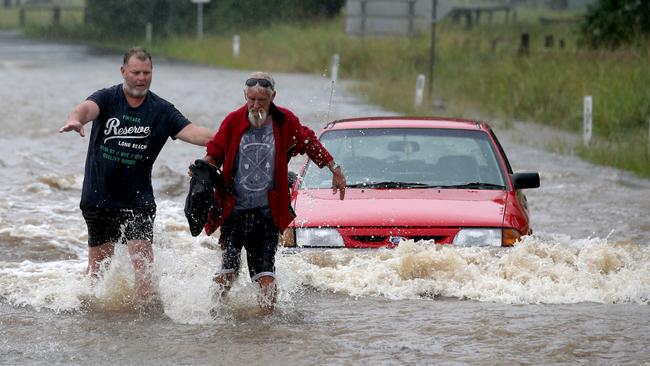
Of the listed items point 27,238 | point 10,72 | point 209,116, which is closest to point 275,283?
point 27,238

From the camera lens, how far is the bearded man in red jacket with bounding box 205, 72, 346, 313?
862 centimetres

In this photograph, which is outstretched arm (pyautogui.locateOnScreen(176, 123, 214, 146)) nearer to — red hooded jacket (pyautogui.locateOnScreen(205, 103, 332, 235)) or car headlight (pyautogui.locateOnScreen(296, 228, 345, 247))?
red hooded jacket (pyautogui.locateOnScreen(205, 103, 332, 235))

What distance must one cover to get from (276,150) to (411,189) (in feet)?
8.97

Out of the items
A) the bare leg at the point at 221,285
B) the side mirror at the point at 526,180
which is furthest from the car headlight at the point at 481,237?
the bare leg at the point at 221,285

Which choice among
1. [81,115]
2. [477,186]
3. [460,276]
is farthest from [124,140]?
[477,186]

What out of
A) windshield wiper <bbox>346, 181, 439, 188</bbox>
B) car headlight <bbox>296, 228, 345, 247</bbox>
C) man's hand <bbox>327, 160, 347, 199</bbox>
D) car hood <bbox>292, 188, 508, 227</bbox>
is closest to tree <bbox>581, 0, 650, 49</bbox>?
windshield wiper <bbox>346, 181, 439, 188</bbox>

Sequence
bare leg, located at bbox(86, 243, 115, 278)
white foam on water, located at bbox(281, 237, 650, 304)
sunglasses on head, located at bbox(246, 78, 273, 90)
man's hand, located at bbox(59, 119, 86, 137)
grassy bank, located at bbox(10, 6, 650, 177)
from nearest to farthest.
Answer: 1. man's hand, located at bbox(59, 119, 86, 137)
2. sunglasses on head, located at bbox(246, 78, 273, 90)
3. bare leg, located at bbox(86, 243, 115, 278)
4. white foam on water, located at bbox(281, 237, 650, 304)
5. grassy bank, located at bbox(10, 6, 650, 177)

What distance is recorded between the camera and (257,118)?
8586mm

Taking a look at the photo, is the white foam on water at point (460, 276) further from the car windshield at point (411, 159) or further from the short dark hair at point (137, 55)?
the short dark hair at point (137, 55)

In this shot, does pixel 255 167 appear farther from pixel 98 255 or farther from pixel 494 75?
pixel 494 75

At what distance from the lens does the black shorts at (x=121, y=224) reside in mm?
9102

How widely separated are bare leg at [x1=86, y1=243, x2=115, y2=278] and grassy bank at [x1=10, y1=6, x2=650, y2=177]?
38.8ft

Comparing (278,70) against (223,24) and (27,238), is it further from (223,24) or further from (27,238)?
(27,238)

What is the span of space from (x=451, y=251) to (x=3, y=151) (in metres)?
12.6
